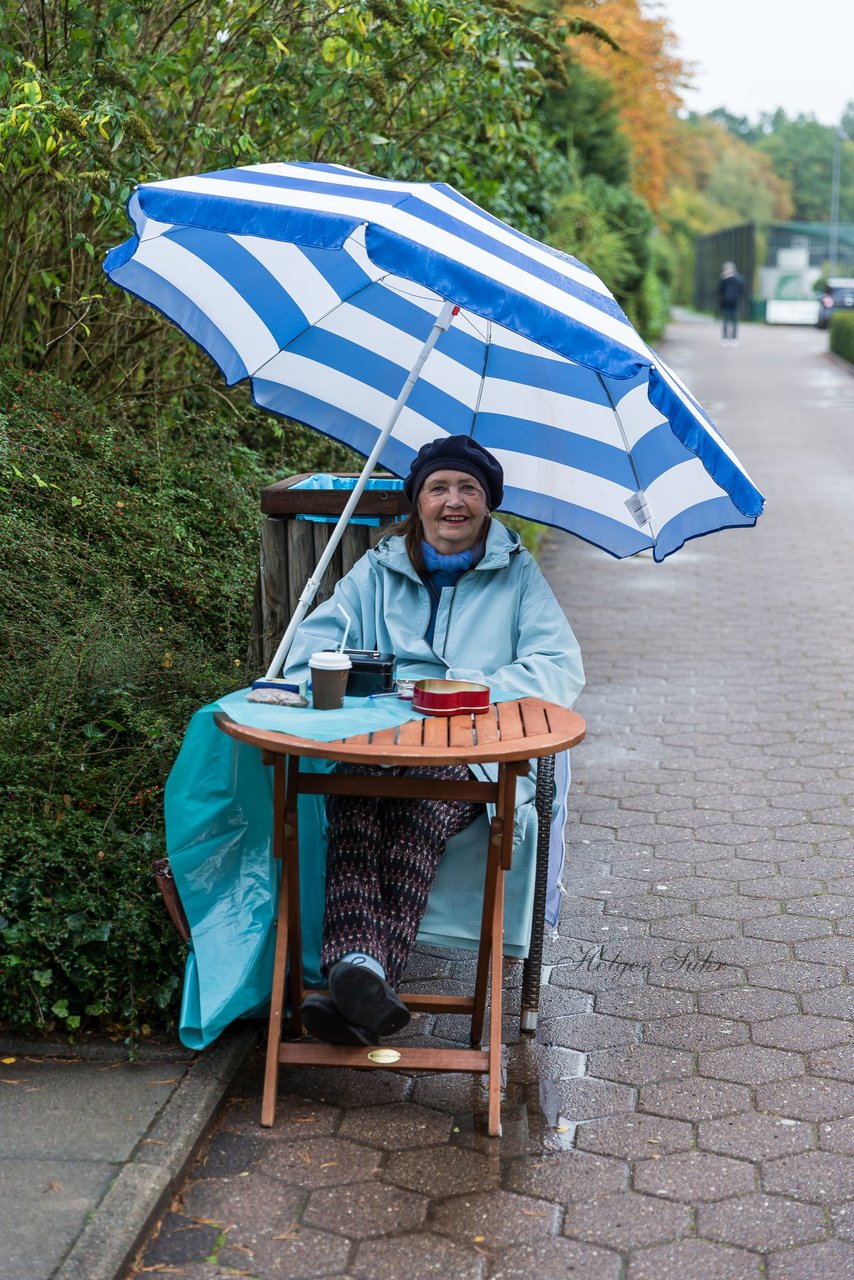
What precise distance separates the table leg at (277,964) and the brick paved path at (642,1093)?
88mm

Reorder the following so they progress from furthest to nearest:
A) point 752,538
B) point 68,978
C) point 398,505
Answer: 1. point 752,538
2. point 398,505
3. point 68,978

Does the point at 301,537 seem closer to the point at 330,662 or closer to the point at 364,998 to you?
the point at 330,662

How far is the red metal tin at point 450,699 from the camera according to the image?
354 cm

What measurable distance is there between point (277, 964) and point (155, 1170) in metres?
0.59

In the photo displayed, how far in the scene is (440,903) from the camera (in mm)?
3846

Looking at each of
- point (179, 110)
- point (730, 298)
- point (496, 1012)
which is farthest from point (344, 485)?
point (730, 298)

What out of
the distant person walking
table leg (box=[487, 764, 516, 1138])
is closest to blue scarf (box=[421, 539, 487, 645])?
table leg (box=[487, 764, 516, 1138])

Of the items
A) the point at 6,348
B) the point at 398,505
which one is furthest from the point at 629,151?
the point at 398,505

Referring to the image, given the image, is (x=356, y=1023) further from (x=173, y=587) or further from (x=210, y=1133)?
(x=173, y=587)

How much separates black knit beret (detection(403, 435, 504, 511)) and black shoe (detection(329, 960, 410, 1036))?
145 centimetres

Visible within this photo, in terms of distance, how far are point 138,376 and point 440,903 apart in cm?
466

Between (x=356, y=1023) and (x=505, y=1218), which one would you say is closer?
(x=505, y=1218)

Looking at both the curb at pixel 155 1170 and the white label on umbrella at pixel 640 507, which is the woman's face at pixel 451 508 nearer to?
the white label on umbrella at pixel 640 507

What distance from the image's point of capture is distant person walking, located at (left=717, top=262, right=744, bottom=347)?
112ft
